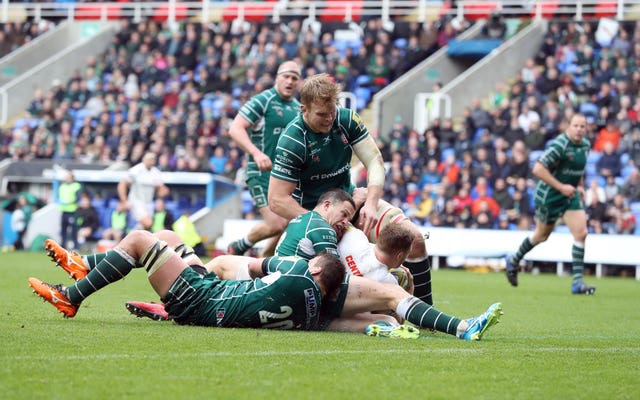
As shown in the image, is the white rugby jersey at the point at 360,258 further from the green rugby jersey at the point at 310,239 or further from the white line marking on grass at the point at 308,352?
the white line marking on grass at the point at 308,352

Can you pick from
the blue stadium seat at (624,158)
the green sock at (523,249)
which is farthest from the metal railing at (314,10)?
the green sock at (523,249)

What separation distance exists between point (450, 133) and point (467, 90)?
2843 millimetres

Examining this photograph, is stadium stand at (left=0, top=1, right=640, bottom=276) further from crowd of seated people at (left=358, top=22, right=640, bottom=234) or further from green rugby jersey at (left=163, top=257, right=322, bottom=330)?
green rugby jersey at (left=163, top=257, right=322, bottom=330)

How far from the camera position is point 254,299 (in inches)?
321

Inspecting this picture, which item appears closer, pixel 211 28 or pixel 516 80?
pixel 516 80

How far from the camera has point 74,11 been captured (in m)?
38.4

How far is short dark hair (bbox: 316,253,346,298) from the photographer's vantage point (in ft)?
26.5

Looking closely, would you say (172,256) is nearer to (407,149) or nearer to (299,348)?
(299,348)

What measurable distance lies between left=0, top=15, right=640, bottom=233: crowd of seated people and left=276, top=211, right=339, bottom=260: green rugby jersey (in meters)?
14.1

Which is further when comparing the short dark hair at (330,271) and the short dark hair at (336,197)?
the short dark hair at (336,197)

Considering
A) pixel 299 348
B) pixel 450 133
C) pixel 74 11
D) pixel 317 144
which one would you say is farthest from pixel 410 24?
pixel 299 348

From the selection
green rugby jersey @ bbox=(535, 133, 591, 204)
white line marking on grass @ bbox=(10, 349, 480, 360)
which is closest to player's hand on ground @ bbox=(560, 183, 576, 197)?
green rugby jersey @ bbox=(535, 133, 591, 204)

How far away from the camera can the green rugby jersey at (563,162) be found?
15.2 meters

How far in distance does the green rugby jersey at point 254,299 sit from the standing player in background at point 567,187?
24.4ft
